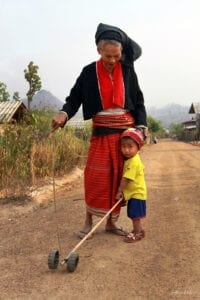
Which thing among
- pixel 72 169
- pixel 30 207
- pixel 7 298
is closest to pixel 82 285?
pixel 7 298

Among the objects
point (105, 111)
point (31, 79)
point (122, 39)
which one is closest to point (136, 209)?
point (105, 111)

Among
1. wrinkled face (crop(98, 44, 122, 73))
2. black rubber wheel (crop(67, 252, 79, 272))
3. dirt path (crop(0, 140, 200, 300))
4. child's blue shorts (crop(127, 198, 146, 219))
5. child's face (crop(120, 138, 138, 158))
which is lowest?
dirt path (crop(0, 140, 200, 300))

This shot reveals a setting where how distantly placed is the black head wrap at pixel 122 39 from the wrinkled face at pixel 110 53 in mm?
68

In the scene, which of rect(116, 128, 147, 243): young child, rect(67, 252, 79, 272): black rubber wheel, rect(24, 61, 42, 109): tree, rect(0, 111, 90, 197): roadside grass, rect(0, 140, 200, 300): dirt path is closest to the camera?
rect(0, 140, 200, 300): dirt path

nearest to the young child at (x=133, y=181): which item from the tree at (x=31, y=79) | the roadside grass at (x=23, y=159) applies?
the roadside grass at (x=23, y=159)

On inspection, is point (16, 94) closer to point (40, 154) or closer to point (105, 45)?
point (40, 154)

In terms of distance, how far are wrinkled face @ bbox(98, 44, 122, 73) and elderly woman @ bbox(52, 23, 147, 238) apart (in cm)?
1

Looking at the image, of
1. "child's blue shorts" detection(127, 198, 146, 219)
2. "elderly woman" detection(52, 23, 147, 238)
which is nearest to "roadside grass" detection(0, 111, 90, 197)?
"elderly woman" detection(52, 23, 147, 238)

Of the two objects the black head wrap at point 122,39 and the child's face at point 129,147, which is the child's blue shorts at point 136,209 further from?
the black head wrap at point 122,39

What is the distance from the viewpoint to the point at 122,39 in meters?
3.90

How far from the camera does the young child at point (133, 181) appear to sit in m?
3.97

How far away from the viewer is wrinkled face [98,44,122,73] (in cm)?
386

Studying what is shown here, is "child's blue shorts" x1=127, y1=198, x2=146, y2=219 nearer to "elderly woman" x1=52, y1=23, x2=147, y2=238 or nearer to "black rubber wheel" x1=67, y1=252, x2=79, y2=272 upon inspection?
"elderly woman" x1=52, y1=23, x2=147, y2=238

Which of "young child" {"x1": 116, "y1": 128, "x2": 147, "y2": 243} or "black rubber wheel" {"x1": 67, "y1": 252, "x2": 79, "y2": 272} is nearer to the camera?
"black rubber wheel" {"x1": 67, "y1": 252, "x2": 79, "y2": 272}
